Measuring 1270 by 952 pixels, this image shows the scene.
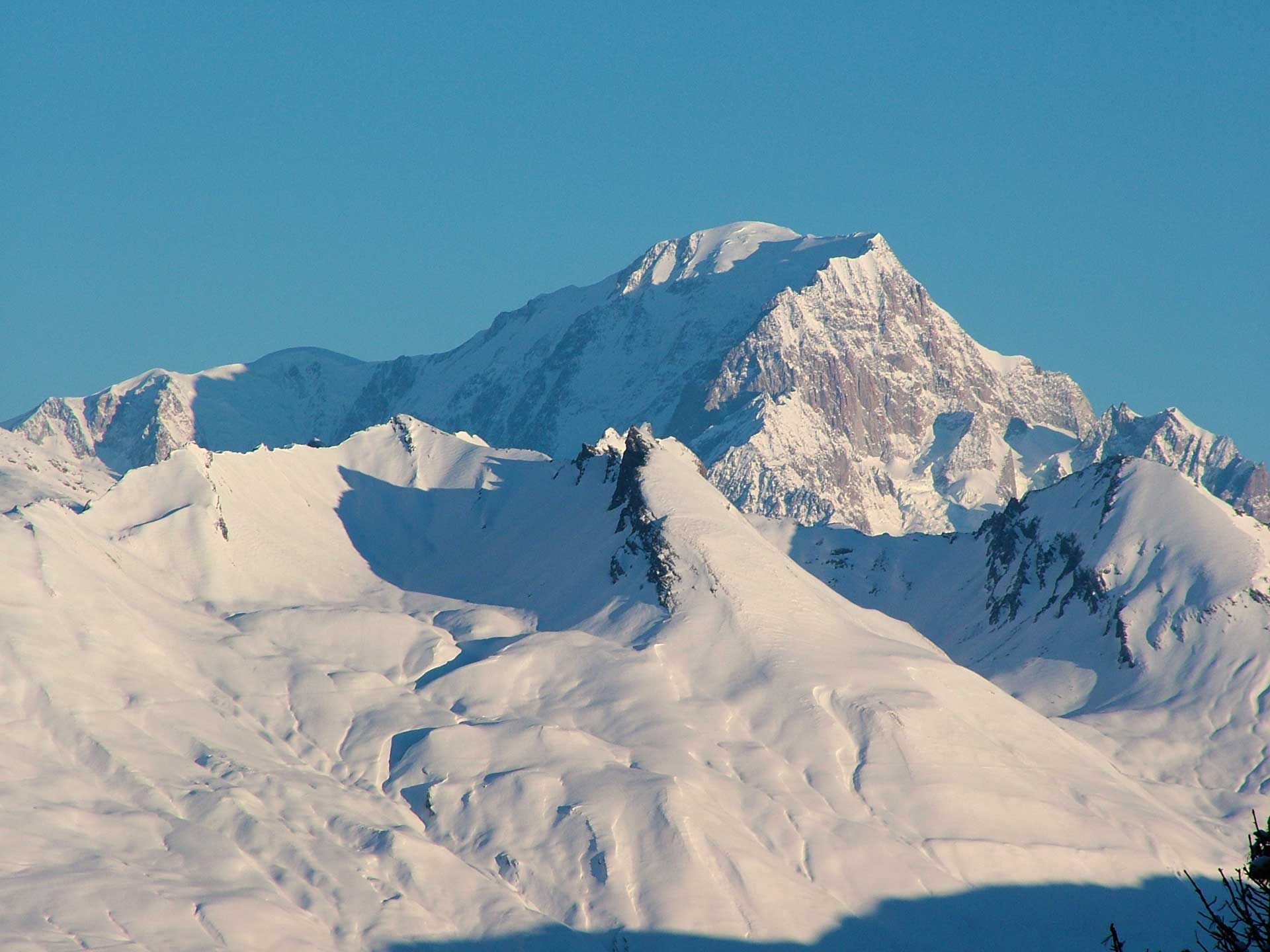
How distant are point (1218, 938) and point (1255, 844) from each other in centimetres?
291

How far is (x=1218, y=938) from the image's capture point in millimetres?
47406

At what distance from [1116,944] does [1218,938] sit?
350 centimetres

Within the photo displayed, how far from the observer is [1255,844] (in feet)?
152

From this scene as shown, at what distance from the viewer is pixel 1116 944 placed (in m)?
45.7

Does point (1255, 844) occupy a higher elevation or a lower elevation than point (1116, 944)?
higher

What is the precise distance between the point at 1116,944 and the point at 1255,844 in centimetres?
429
